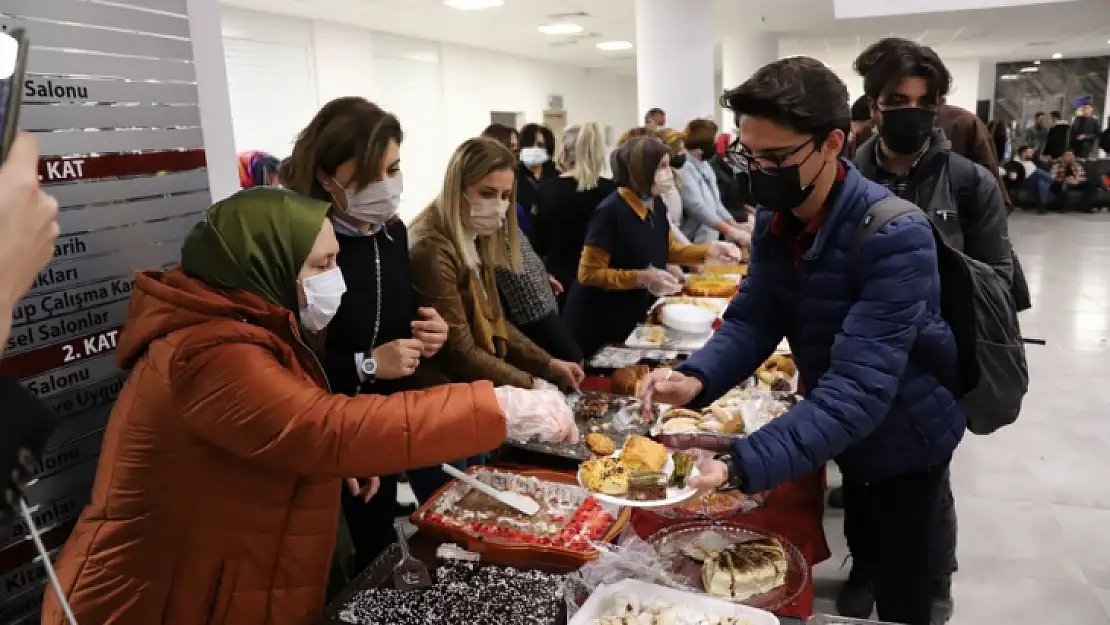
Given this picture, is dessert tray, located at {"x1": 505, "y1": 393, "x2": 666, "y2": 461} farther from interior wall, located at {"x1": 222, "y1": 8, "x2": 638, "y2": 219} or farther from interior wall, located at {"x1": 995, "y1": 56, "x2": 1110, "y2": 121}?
interior wall, located at {"x1": 995, "y1": 56, "x2": 1110, "y2": 121}

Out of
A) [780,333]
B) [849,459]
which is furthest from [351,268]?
[849,459]

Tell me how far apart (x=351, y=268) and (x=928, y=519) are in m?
1.44

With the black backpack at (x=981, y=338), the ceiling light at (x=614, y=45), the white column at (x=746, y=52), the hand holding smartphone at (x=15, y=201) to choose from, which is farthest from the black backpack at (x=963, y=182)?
the ceiling light at (x=614, y=45)

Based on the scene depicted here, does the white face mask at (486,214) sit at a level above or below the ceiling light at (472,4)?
below

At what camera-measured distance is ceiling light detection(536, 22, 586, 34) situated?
1067 centimetres

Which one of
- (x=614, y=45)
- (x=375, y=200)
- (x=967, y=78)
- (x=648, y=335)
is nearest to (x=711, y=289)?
(x=648, y=335)

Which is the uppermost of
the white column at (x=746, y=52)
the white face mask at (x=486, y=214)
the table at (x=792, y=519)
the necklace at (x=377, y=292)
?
the white column at (x=746, y=52)

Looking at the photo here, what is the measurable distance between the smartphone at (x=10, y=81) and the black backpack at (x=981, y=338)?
53.2 inches

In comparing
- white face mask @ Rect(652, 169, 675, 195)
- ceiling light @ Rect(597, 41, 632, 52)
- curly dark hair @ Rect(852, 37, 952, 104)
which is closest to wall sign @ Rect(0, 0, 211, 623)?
curly dark hair @ Rect(852, 37, 952, 104)

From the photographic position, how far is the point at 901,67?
2230 millimetres

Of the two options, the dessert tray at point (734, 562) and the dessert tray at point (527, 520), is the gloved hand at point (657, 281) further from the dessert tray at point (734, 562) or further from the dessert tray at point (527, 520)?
the dessert tray at point (734, 562)

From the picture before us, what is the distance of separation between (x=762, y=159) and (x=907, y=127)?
102 cm

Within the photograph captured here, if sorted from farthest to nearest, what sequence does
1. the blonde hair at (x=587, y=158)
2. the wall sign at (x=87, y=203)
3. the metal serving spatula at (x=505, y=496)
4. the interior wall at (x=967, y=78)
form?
the interior wall at (x=967, y=78) → the blonde hair at (x=587, y=158) → the metal serving spatula at (x=505, y=496) → the wall sign at (x=87, y=203)

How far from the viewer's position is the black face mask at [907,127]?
2281mm
